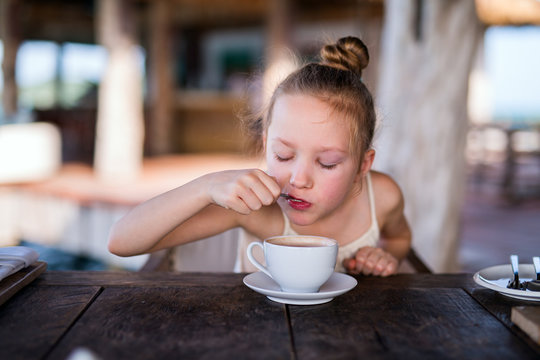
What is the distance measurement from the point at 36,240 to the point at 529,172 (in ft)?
25.6

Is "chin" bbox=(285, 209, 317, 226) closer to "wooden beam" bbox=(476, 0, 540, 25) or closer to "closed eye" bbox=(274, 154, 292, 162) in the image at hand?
"closed eye" bbox=(274, 154, 292, 162)

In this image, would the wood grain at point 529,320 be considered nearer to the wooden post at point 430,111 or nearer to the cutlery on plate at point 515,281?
the cutlery on plate at point 515,281

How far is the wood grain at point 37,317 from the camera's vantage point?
0.69 meters

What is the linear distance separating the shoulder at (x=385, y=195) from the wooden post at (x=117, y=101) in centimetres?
423

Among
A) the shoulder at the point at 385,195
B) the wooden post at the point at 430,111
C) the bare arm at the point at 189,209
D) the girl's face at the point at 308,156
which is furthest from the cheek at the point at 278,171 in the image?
the wooden post at the point at 430,111

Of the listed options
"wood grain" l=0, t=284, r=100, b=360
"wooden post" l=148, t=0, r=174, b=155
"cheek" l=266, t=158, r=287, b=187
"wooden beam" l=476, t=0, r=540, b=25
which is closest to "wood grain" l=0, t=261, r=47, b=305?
"wood grain" l=0, t=284, r=100, b=360

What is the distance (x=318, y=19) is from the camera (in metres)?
8.27

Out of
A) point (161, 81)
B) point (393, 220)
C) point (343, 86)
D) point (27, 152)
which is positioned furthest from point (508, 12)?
point (161, 81)

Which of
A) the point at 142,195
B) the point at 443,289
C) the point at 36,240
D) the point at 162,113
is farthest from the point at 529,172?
the point at 443,289

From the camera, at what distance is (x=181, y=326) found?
77 centimetres

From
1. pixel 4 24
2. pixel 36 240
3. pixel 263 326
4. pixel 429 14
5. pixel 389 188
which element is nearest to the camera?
pixel 263 326

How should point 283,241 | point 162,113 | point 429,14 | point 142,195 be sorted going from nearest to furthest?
1. point 283,241
2. point 429,14
3. point 142,195
4. point 162,113

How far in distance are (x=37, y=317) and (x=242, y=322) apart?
0.32 m

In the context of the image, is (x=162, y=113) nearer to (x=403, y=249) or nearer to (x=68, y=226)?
(x=68, y=226)
